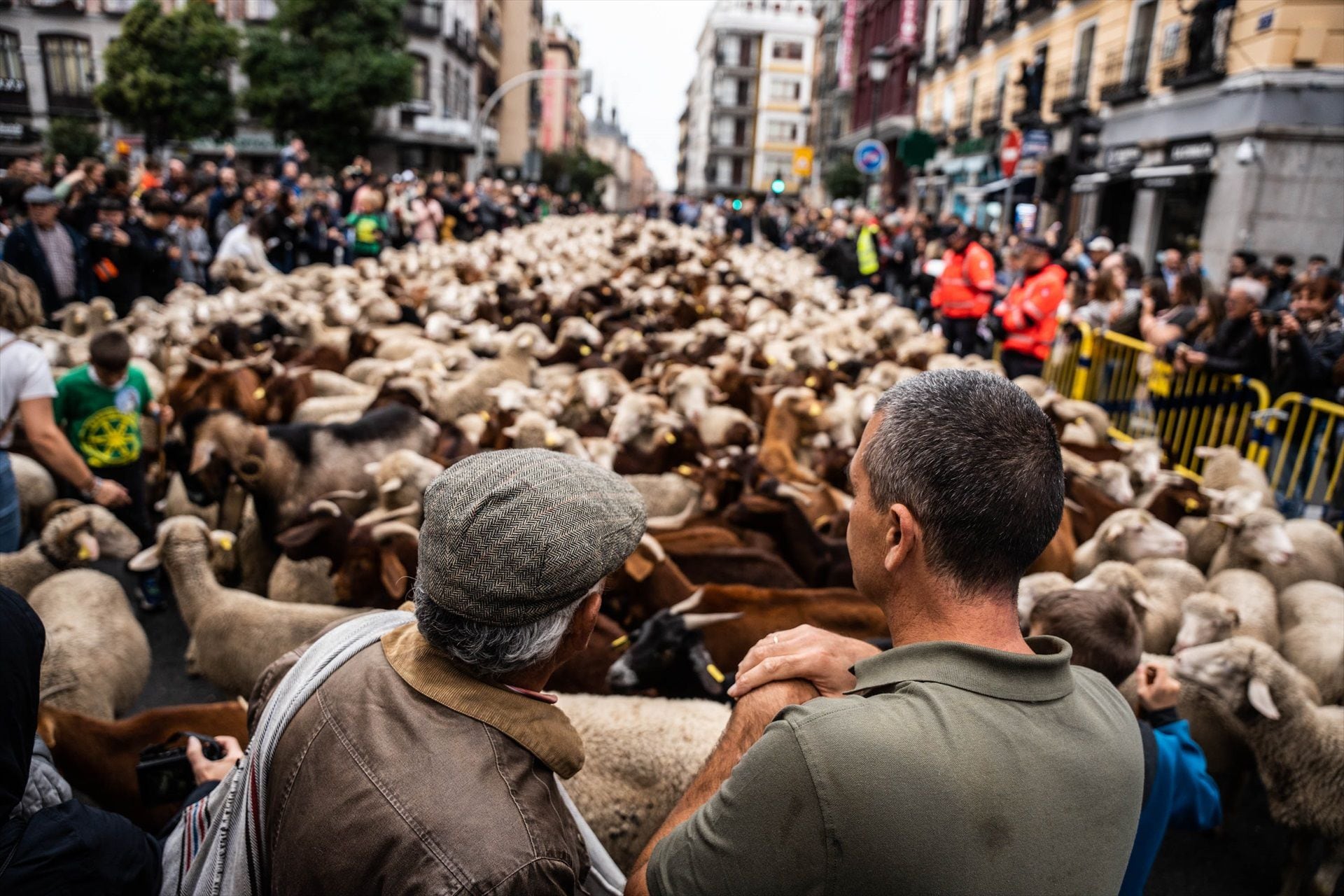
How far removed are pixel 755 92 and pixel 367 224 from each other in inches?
3420

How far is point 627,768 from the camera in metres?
3.16

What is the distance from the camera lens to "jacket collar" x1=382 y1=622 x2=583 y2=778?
1.63 meters

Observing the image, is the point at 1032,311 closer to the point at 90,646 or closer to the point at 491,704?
the point at 90,646

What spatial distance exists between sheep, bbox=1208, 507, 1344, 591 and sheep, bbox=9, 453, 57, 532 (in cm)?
747

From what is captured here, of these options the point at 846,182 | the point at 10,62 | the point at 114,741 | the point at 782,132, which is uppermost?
the point at 782,132

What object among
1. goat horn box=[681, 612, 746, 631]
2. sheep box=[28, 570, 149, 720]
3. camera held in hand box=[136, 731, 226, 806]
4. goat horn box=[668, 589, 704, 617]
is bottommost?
sheep box=[28, 570, 149, 720]

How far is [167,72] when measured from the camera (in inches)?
1519

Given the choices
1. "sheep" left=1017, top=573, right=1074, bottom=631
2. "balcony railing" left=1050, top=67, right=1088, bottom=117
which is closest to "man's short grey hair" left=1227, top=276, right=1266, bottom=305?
"sheep" left=1017, top=573, right=1074, bottom=631

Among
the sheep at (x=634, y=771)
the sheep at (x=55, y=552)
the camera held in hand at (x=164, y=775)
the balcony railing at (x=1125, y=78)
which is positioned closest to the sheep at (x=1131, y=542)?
the sheep at (x=634, y=771)

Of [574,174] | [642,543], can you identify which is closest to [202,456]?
[642,543]

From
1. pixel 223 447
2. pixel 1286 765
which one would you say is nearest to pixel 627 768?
pixel 1286 765

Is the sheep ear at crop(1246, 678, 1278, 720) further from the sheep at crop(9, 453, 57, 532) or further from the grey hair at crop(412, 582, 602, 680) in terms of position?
the sheep at crop(9, 453, 57, 532)

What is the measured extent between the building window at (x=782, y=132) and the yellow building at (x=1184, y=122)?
63.6 m

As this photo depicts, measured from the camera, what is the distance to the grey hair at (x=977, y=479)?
4.90 feet
